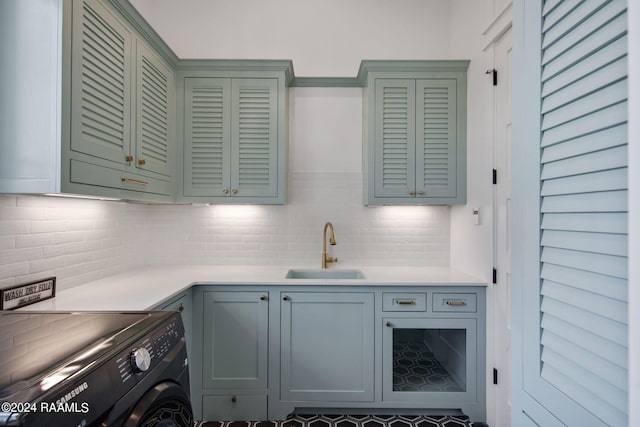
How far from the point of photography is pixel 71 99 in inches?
54.3

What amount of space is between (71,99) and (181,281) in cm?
117

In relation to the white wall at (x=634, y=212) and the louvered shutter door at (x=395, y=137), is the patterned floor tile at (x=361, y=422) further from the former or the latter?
the white wall at (x=634, y=212)

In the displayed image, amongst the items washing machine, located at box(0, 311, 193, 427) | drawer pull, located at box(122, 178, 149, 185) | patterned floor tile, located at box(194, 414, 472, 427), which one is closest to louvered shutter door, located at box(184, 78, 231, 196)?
drawer pull, located at box(122, 178, 149, 185)

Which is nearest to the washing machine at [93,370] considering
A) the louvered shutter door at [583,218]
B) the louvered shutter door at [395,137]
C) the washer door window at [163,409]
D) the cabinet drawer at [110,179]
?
the washer door window at [163,409]

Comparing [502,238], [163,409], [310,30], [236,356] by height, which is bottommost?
[236,356]

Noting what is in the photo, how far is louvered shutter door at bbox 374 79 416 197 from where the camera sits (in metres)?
2.46

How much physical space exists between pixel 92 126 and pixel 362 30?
2.27m

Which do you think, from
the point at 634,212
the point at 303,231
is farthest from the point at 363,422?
the point at 634,212

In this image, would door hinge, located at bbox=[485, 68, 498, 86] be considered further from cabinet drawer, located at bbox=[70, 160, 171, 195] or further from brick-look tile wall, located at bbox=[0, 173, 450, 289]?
cabinet drawer, located at bbox=[70, 160, 171, 195]

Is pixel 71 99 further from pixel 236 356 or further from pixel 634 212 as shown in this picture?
pixel 634 212

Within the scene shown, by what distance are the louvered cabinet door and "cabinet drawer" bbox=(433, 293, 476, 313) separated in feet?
6.61

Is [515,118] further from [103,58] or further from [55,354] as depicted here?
[103,58]

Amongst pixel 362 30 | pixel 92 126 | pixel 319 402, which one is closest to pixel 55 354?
pixel 92 126

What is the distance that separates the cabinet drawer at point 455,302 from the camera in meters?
2.17
